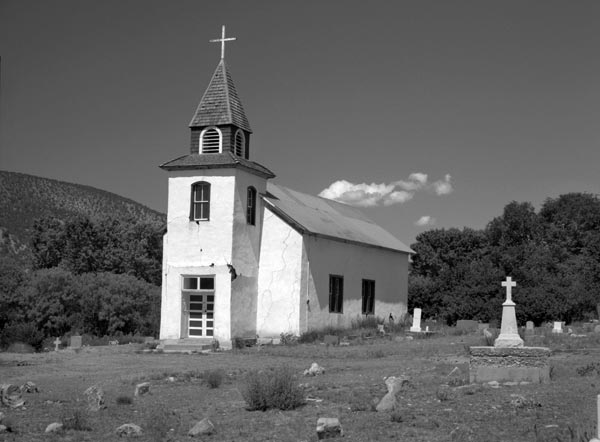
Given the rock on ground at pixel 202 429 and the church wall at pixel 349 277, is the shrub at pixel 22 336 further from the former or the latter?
the rock on ground at pixel 202 429

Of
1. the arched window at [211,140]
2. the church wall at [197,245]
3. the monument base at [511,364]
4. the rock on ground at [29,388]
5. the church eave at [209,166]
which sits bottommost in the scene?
the rock on ground at [29,388]

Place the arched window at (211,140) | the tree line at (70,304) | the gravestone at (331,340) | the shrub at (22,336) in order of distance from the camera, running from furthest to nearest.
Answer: the tree line at (70,304)
the shrub at (22,336)
the arched window at (211,140)
the gravestone at (331,340)

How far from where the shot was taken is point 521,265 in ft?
162

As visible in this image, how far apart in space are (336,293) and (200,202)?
7886mm

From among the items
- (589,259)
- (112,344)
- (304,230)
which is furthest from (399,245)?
(589,259)

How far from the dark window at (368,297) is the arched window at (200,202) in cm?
1020

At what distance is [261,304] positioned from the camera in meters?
34.7

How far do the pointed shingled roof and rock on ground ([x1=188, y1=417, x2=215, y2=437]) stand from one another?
73.6 feet

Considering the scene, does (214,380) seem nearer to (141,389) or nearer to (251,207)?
(141,389)

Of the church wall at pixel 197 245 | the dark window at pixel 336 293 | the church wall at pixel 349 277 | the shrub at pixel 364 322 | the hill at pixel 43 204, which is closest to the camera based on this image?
the church wall at pixel 197 245

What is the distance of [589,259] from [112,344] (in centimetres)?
4230

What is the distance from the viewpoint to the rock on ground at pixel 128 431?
12.6 meters

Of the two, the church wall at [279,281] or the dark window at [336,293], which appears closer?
the church wall at [279,281]

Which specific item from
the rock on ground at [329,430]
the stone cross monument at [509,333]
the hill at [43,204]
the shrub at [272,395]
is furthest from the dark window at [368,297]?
the hill at [43,204]
